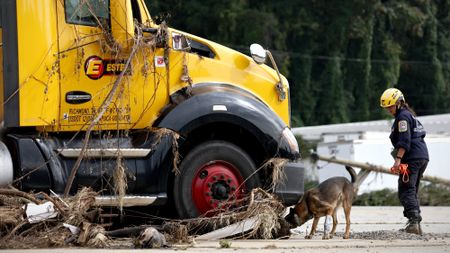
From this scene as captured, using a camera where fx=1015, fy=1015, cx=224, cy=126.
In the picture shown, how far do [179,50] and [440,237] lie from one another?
3.74 meters

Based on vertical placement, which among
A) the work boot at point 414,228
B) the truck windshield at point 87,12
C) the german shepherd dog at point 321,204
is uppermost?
the truck windshield at point 87,12

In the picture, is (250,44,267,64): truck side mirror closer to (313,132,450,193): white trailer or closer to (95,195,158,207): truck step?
(95,195,158,207): truck step

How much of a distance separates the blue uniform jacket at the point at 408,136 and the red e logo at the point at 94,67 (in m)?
3.73

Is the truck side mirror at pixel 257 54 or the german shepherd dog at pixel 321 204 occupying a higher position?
the truck side mirror at pixel 257 54

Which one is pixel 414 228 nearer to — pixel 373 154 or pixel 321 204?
pixel 321 204

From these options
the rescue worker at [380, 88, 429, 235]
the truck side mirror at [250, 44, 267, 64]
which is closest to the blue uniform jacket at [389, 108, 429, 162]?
the rescue worker at [380, 88, 429, 235]

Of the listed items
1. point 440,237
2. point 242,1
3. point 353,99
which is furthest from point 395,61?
point 440,237

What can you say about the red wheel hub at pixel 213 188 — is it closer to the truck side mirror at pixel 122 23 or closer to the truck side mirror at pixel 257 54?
the truck side mirror at pixel 257 54

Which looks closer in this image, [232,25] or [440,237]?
[440,237]

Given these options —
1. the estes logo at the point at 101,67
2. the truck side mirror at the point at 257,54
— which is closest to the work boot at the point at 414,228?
the truck side mirror at the point at 257,54

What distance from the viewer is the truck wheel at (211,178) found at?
35.8 feet

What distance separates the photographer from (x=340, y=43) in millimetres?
39906

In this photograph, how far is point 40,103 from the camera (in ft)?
34.9

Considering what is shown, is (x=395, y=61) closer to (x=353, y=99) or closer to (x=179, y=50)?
(x=353, y=99)
